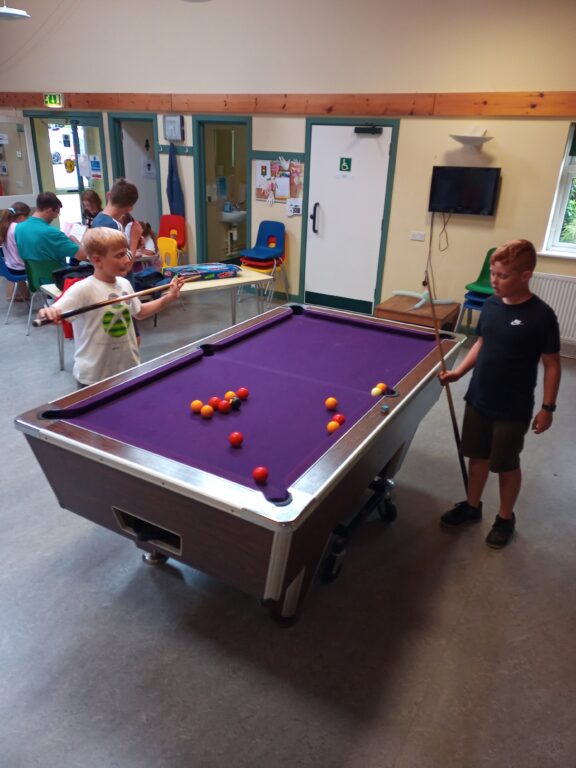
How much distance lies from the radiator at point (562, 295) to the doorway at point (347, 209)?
158 centimetres

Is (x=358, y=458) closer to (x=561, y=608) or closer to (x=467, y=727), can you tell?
(x=467, y=727)

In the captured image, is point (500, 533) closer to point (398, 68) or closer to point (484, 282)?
point (484, 282)

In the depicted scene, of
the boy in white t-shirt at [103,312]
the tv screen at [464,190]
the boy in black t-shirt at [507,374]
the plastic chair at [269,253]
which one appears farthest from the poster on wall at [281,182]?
the boy in black t-shirt at [507,374]

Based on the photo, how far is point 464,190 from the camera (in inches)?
195

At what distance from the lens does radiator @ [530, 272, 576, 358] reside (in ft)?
15.8

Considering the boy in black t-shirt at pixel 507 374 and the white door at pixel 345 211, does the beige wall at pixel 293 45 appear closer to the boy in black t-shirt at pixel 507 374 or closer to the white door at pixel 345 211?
the white door at pixel 345 211

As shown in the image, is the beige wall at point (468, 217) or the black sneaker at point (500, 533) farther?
the beige wall at point (468, 217)

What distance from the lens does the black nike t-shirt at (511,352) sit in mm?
2102

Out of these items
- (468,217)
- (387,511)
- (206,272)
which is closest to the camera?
(387,511)

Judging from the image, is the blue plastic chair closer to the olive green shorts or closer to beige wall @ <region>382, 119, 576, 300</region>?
beige wall @ <region>382, 119, 576, 300</region>

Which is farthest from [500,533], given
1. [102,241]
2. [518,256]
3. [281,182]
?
[281,182]

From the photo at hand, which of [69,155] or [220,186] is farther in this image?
[69,155]

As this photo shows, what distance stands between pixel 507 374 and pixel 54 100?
7.80 meters

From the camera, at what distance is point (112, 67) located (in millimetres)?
6855
